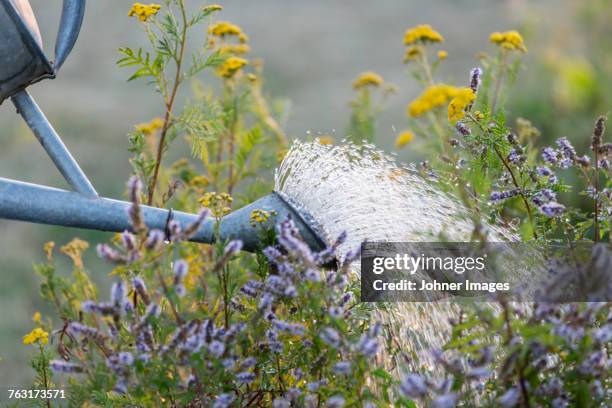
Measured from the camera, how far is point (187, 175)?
2.77m

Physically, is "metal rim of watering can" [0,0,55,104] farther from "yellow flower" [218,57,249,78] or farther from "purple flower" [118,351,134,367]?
"yellow flower" [218,57,249,78]

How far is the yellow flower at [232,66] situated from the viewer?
2475mm

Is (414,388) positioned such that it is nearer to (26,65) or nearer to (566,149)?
(566,149)

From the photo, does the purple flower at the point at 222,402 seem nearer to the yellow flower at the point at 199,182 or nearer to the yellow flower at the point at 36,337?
the yellow flower at the point at 36,337

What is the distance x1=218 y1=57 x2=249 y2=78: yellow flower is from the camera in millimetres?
2475

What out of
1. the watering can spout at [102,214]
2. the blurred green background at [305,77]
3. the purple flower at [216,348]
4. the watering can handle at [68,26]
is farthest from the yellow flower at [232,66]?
the purple flower at [216,348]

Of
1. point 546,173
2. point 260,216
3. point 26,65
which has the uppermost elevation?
point 26,65

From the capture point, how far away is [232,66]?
98.0 inches

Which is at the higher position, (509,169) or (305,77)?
(305,77)

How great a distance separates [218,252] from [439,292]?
0.42 metres

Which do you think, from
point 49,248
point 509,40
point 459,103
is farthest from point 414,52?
point 49,248

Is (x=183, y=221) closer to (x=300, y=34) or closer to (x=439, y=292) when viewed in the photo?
(x=439, y=292)

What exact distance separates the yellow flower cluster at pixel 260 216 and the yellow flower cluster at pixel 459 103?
0.39 m

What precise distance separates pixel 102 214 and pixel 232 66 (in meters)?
0.94
